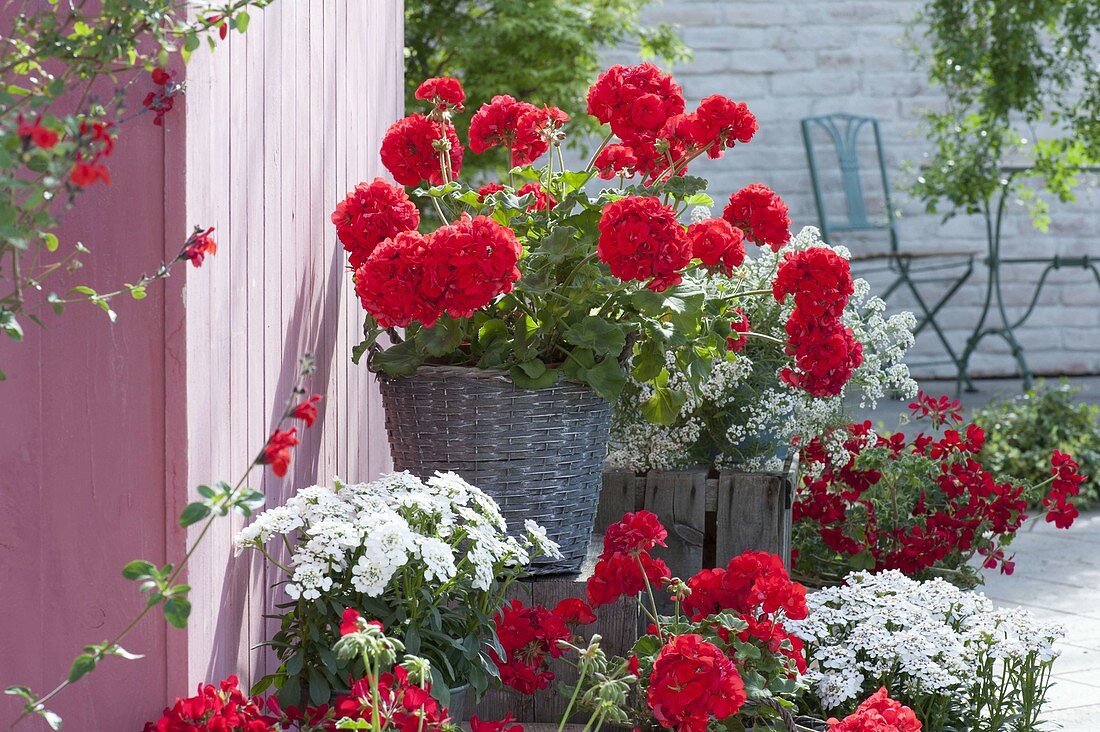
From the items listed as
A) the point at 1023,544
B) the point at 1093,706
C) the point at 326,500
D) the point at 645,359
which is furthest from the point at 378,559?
the point at 1023,544

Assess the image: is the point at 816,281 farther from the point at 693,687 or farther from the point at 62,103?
the point at 62,103

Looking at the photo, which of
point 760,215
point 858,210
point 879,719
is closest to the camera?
point 879,719

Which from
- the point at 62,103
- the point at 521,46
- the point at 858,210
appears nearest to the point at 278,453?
the point at 62,103

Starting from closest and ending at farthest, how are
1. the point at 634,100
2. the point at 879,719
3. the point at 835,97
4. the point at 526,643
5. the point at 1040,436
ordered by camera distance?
1. the point at 879,719
2. the point at 526,643
3. the point at 634,100
4. the point at 1040,436
5. the point at 835,97

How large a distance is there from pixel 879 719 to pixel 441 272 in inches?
29.8

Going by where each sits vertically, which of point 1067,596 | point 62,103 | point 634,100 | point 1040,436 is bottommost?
point 1067,596

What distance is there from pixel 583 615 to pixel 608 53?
5055 mm

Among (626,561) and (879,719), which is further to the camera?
(626,561)

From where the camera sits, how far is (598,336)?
6.10 ft

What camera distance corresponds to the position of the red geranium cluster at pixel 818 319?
1980 millimetres

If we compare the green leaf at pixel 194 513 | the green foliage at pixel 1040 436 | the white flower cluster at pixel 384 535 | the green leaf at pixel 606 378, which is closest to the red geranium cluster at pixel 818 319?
the green leaf at pixel 606 378

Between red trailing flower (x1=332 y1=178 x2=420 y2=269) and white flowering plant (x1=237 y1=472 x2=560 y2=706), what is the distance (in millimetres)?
403

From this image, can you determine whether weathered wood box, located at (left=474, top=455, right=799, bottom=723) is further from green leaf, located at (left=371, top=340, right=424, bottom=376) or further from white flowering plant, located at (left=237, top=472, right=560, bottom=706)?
white flowering plant, located at (left=237, top=472, right=560, bottom=706)

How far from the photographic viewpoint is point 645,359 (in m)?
1.93
